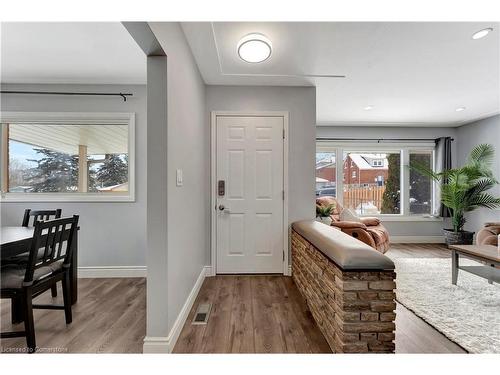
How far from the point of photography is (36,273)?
1796mm

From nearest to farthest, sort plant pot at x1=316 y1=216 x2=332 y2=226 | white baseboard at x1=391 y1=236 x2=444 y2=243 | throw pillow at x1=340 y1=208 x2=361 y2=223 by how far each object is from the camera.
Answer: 1. plant pot at x1=316 y1=216 x2=332 y2=226
2. throw pillow at x1=340 y1=208 x2=361 y2=223
3. white baseboard at x1=391 y1=236 x2=444 y2=243

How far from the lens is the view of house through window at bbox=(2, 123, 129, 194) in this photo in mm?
3094

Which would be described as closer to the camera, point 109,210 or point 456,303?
point 456,303

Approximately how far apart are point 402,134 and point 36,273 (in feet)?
20.2

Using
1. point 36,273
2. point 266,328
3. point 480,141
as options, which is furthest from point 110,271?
point 480,141

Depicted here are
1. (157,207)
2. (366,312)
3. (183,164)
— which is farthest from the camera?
(183,164)

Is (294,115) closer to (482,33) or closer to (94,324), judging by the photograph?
(482,33)

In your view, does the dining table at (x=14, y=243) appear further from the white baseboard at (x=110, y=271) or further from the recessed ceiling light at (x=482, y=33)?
the recessed ceiling light at (x=482, y=33)

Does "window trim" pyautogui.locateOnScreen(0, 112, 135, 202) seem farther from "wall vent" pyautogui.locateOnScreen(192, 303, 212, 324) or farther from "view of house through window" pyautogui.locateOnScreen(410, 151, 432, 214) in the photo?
"view of house through window" pyautogui.locateOnScreen(410, 151, 432, 214)

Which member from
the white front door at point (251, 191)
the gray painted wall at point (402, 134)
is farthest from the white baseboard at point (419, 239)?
the white front door at point (251, 191)

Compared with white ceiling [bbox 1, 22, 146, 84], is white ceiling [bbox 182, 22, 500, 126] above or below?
below

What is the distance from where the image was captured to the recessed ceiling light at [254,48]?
2.10 metres

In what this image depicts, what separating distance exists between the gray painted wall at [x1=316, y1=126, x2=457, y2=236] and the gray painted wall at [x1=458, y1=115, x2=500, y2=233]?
6.0 inches

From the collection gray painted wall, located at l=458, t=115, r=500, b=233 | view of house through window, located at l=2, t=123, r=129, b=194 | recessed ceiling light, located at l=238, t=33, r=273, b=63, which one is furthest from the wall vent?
gray painted wall, located at l=458, t=115, r=500, b=233
